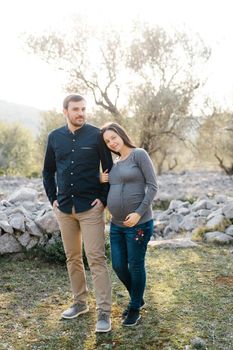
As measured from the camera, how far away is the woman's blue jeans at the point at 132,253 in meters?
4.48

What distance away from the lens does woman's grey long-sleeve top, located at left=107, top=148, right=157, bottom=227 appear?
442 centimetres

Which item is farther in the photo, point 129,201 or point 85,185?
point 85,185

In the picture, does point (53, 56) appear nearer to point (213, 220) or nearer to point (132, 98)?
point (132, 98)

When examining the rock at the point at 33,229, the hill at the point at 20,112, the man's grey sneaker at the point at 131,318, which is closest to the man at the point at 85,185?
the man's grey sneaker at the point at 131,318

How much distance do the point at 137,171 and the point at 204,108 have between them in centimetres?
2341

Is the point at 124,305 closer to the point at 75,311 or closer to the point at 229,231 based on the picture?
the point at 75,311

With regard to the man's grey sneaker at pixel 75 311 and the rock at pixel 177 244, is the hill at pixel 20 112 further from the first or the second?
the man's grey sneaker at pixel 75 311

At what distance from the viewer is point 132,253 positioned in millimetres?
4496

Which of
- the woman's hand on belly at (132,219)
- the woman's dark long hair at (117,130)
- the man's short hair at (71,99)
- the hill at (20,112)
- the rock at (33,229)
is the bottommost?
the rock at (33,229)

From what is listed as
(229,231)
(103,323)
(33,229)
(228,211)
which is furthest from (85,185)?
(228,211)

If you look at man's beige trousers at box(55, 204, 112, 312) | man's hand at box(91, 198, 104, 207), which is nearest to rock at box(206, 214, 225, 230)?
man's beige trousers at box(55, 204, 112, 312)

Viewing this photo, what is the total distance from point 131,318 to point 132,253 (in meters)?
0.73

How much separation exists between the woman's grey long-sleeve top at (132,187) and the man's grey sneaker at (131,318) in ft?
3.03

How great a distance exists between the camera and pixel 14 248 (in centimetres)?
732
